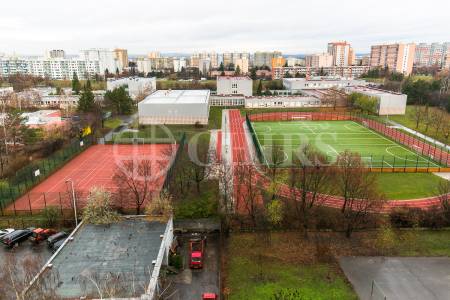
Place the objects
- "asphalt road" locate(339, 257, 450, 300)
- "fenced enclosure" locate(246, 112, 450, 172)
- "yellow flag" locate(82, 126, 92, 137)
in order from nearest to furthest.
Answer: "asphalt road" locate(339, 257, 450, 300), "fenced enclosure" locate(246, 112, 450, 172), "yellow flag" locate(82, 126, 92, 137)

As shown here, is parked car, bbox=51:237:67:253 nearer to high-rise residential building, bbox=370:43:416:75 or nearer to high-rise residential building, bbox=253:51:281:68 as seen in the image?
high-rise residential building, bbox=370:43:416:75

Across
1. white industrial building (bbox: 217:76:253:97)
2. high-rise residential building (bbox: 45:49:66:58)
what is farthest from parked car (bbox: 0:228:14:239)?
high-rise residential building (bbox: 45:49:66:58)

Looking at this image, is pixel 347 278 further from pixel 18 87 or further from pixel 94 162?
pixel 18 87

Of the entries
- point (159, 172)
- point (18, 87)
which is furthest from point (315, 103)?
point (18, 87)

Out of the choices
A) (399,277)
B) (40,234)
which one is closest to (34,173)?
(40,234)

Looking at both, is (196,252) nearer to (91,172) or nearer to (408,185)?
(91,172)

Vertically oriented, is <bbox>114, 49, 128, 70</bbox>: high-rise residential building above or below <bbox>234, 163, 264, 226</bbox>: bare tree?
above
